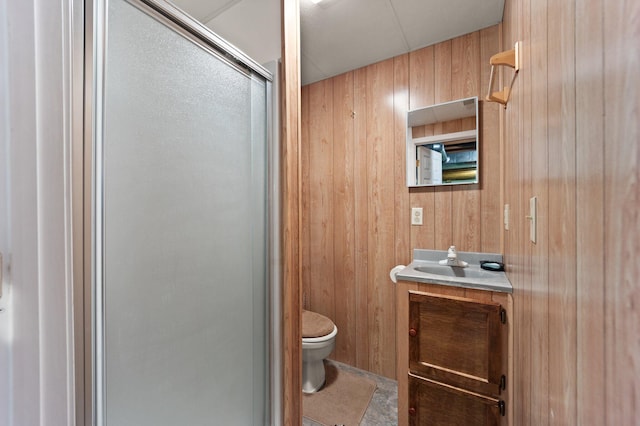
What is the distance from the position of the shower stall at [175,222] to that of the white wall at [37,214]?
5cm

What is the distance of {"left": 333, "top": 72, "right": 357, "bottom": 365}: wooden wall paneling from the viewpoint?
2.02 metres

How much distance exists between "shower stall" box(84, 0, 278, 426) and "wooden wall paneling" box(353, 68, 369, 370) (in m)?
1.06

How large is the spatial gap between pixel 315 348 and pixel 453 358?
80 centimetres

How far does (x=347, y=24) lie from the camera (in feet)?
4.99

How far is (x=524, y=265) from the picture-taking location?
85 cm

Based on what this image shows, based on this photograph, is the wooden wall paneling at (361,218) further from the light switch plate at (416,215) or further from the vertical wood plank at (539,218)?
the vertical wood plank at (539,218)

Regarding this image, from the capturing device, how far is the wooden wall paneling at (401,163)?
70.8 inches

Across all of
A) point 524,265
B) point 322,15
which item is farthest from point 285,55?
point 524,265

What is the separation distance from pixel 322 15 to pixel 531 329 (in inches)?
67.8

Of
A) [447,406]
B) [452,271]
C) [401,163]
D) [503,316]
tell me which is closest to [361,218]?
[401,163]

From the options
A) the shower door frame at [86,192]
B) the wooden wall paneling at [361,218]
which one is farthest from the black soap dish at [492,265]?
the shower door frame at [86,192]

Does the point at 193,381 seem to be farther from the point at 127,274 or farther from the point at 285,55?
the point at 285,55

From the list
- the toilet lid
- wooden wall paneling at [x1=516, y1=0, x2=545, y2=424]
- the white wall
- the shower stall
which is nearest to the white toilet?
the toilet lid

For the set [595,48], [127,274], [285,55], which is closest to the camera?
[595,48]
